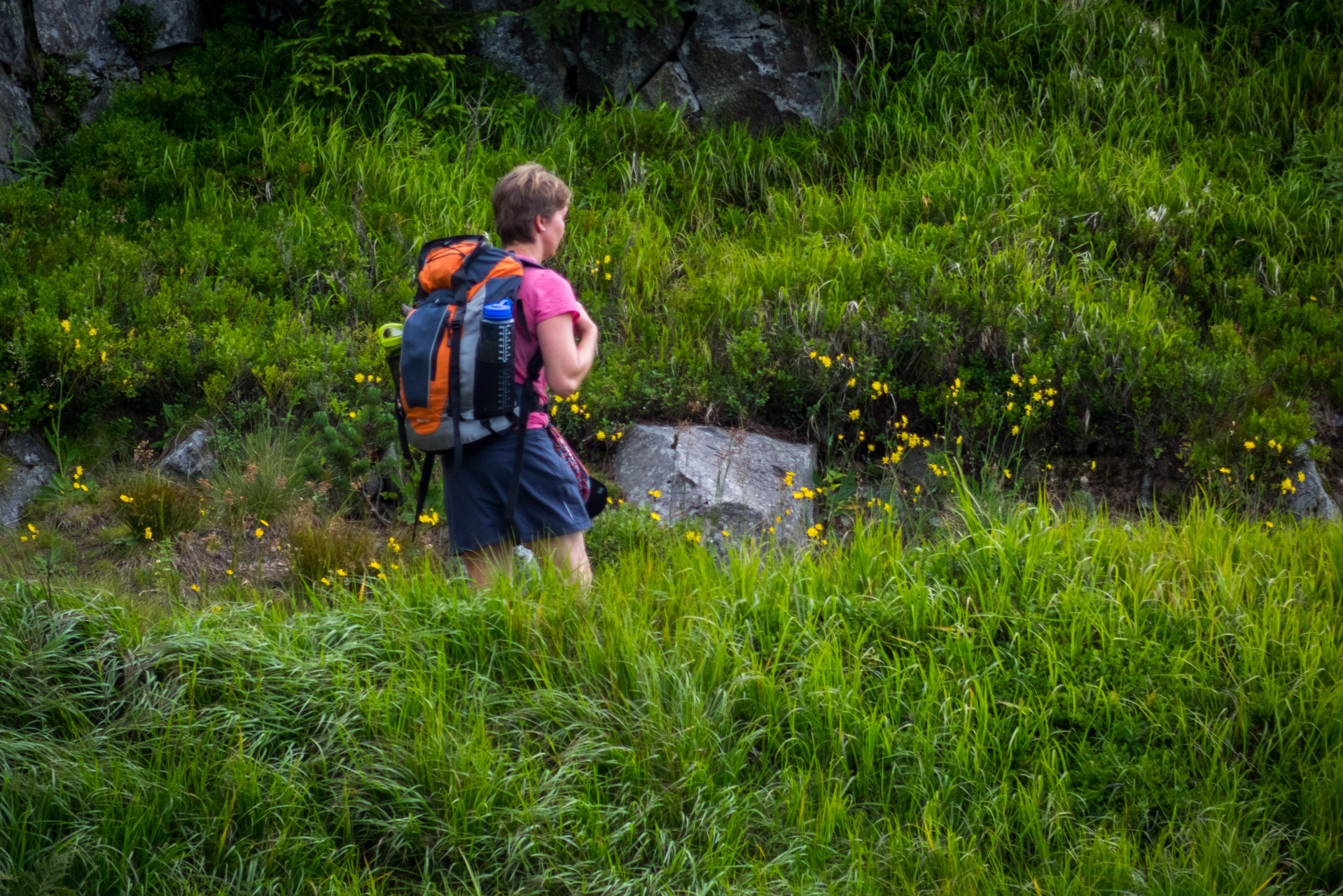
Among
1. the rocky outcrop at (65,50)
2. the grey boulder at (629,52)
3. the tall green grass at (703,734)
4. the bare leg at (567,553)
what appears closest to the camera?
the tall green grass at (703,734)

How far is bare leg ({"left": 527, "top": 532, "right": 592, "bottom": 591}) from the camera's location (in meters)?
3.74

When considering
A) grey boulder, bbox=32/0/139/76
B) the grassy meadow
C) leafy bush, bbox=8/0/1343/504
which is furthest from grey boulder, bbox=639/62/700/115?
grey boulder, bbox=32/0/139/76

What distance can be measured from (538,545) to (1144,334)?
4.13m

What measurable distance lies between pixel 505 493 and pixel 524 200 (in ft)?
3.48

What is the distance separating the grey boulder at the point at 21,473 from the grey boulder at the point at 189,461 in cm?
62

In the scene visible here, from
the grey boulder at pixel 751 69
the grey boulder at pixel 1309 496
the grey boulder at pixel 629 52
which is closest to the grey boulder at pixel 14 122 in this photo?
the grey boulder at pixel 629 52

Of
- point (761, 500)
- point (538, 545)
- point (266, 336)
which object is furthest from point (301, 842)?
point (266, 336)

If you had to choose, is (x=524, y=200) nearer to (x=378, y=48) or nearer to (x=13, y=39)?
(x=378, y=48)

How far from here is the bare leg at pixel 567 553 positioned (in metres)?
3.74

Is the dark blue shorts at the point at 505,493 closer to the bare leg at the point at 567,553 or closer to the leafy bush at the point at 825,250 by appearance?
the bare leg at the point at 567,553

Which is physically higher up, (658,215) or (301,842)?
(658,215)

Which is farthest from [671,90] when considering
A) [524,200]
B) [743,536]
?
[524,200]

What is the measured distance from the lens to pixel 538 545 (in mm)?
3752

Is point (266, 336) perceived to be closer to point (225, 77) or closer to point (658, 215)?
point (658, 215)
